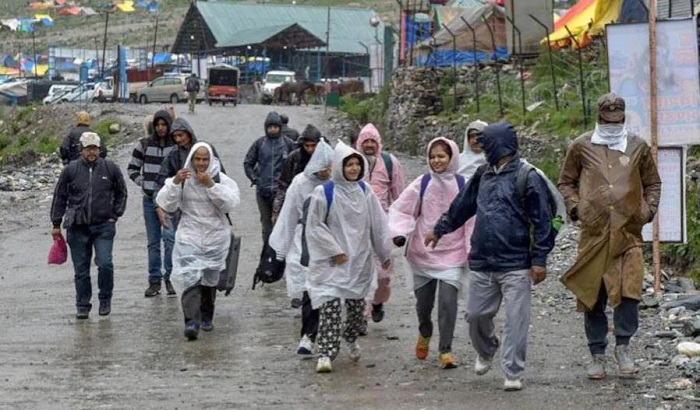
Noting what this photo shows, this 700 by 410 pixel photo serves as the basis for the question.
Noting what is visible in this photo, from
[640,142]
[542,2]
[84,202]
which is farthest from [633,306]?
[542,2]

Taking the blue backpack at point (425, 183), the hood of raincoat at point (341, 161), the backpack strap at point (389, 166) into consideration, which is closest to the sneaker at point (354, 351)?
the blue backpack at point (425, 183)

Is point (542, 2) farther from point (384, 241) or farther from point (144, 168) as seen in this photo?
point (384, 241)

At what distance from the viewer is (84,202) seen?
1166 cm

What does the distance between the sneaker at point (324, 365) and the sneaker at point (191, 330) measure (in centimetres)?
172

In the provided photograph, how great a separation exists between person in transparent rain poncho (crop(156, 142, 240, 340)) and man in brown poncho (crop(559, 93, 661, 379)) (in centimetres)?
321

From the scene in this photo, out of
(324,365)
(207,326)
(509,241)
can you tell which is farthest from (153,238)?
(509,241)

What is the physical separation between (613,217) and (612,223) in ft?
0.12

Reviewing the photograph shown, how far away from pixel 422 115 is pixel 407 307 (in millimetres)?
21056

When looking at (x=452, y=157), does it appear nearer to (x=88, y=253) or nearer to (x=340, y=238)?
(x=340, y=238)

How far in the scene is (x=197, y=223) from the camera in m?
10.7

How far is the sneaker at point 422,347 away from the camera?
9398 millimetres

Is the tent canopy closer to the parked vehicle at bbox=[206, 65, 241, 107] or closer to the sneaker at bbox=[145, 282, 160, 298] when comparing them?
the parked vehicle at bbox=[206, 65, 241, 107]

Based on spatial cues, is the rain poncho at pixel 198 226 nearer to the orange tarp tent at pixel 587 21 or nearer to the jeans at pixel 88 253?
the jeans at pixel 88 253

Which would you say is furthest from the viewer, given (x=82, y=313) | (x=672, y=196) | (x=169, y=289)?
(x=169, y=289)
